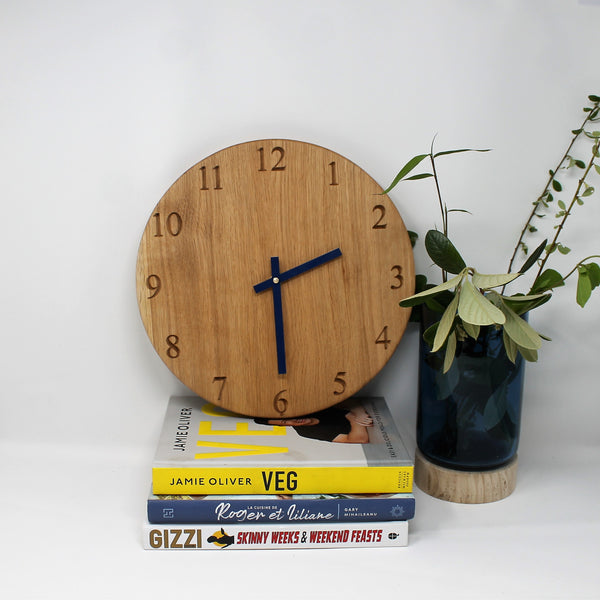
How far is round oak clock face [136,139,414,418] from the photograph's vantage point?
105 cm

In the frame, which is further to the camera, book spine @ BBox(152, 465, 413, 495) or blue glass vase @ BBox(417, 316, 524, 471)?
blue glass vase @ BBox(417, 316, 524, 471)

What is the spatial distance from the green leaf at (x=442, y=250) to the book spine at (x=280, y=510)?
333 mm

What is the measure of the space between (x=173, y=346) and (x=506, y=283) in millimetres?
524

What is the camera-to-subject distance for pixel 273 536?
2.99 feet

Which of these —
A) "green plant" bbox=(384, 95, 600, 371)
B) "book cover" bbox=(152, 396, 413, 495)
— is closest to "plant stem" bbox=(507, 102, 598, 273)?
"green plant" bbox=(384, 95, 600, 371)

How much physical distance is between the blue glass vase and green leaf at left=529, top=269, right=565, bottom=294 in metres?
0.09

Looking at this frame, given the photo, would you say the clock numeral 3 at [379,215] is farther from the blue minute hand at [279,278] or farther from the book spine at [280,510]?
the book spine at [280,510]

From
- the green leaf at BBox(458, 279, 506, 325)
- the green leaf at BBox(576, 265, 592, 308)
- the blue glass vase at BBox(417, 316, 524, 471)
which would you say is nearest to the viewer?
the green leaf at BBox(458, 279, 506, 325)

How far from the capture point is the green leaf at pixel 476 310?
79 cm

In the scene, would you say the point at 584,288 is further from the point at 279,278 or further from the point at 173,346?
the point at 173,346

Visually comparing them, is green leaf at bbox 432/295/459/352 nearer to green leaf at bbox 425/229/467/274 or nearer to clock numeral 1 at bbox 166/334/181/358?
green leaf at bbox 425/229/467/274

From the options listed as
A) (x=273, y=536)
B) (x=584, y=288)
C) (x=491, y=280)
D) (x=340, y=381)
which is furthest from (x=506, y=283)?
(x=273, y=536)

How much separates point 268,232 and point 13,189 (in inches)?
17.6

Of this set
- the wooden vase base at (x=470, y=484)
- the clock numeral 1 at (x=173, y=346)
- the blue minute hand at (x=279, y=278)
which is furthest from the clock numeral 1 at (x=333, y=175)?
the wooden vase base at (x=470, y=484)
